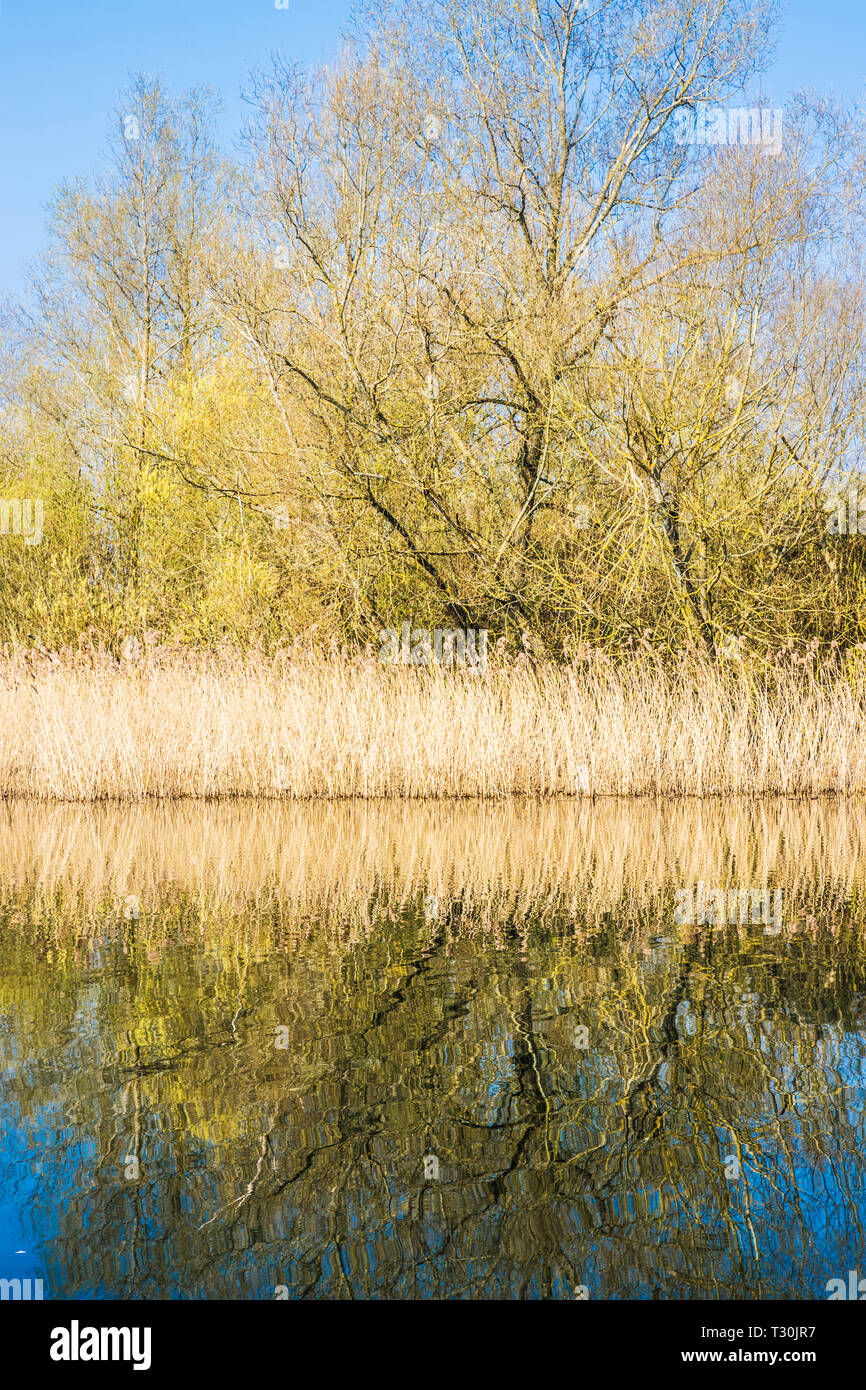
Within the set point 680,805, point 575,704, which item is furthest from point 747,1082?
point 575,704

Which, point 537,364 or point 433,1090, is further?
point 537,364

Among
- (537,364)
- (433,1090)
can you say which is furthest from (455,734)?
(433,1090)

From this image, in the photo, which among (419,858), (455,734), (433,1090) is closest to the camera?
(433,1090)

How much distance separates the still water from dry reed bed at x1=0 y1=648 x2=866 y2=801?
4.01 meters

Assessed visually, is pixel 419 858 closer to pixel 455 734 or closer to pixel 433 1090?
pixel 455 734

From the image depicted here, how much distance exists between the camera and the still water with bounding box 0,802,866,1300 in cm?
252

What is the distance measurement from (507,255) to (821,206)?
2720mm

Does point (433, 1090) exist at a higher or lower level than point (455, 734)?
lower

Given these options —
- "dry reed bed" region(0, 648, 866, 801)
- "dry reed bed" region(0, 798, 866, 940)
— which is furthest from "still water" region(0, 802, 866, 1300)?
"dry reed bed" region(0, 648, 866, 801)

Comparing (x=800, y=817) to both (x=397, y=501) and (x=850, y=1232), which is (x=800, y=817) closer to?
(x=397, y=501)

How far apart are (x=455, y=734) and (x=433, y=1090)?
24.2ft

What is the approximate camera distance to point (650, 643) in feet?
35.2

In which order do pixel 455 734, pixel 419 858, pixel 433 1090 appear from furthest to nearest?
pixel 455 734
pixel 419 858
pixel 433 1090

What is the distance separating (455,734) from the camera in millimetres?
10680
